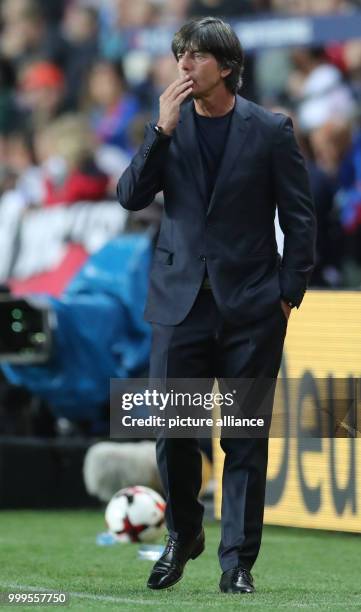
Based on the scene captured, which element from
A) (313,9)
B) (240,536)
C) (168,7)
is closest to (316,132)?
(313,9)

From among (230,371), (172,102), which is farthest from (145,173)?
(230,371)

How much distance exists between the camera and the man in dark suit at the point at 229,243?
519 cm

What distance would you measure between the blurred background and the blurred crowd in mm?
18

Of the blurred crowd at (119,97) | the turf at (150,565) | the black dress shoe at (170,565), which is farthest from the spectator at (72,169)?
the black dress shoe at (170,565)

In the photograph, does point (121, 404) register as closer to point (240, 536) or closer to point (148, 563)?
point (148, 563)

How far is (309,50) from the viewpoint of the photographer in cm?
1195

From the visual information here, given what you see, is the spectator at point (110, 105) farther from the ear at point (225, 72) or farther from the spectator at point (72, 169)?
the ear at point (225, 72)

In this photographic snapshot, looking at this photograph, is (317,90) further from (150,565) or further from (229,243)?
(229,243)

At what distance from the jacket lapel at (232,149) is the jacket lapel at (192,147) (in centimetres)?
5

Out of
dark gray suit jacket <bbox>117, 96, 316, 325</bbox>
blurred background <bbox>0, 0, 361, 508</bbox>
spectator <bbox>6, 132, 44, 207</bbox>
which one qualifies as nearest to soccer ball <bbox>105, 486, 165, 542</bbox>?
blurred background <bbox>0, 0, 361, 508</bbox>

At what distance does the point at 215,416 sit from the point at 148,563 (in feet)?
2.63

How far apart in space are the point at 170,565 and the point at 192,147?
56.7 inches

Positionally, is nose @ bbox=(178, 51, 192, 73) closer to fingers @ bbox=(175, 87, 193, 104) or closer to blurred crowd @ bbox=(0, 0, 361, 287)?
fingers @ bbox=(175, 87, 193, 104)

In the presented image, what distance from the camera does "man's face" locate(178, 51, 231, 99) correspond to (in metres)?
5.11
